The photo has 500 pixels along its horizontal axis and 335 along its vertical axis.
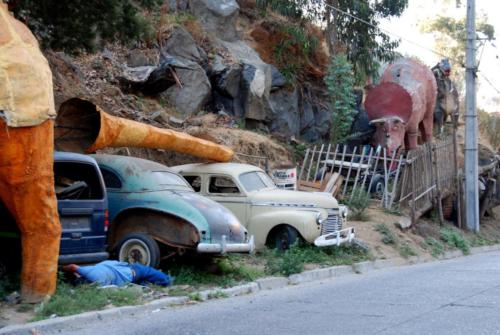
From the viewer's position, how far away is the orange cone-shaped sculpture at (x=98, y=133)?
38.4 feet

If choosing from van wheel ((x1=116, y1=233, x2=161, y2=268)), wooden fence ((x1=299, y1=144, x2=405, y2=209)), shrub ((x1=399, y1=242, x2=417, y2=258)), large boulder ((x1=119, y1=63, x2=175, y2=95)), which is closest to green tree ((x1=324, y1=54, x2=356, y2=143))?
wooden fence ((x1=299, y1=144, x2=405, y2=209))

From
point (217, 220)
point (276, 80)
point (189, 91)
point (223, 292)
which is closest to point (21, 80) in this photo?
point (217, 220)

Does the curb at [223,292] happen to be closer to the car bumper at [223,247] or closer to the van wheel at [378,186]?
the car bumper at [223,247]

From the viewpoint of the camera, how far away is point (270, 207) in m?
13.4

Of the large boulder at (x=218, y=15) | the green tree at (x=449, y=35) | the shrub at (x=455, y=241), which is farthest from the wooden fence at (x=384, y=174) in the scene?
the green tree at (x=449, y=35)

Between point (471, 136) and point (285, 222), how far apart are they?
11.1 meters

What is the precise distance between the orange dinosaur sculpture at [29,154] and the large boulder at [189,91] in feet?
38.2

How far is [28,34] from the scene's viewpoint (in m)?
8.57

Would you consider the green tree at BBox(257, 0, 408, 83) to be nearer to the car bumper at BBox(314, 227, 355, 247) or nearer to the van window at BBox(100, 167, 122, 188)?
the car bumper at BBox(314, 227, 355, 247)

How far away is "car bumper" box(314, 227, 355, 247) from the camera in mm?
13141

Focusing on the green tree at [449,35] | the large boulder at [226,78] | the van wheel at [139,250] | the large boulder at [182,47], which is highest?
the green tree at [449,35]

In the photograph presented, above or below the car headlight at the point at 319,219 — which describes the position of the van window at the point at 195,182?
above

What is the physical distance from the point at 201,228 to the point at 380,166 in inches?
408

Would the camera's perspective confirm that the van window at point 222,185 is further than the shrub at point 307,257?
Yes
